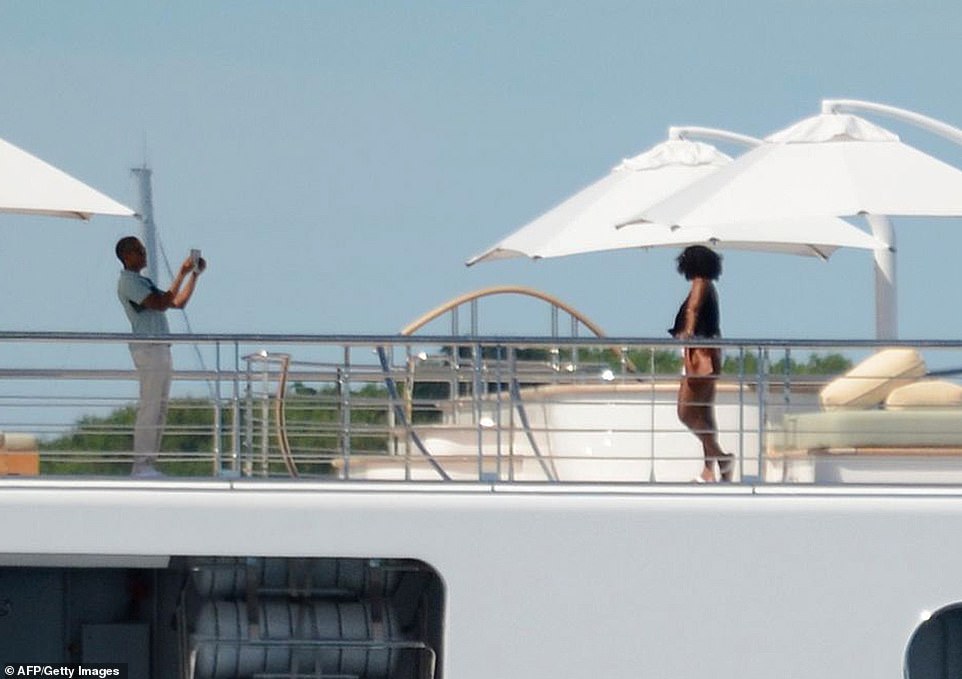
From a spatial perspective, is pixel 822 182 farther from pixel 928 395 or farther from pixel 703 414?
pixel 703 414

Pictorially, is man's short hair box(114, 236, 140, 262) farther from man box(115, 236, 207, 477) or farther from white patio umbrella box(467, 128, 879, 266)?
white patio umbrella box(467, 128, 879, 266)

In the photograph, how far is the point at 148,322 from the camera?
10.1 metres

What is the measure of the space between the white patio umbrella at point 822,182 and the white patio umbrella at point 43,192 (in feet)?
9.45

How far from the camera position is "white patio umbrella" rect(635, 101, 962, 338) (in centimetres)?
980

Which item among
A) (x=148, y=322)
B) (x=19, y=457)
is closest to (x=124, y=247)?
(x=148, y=322)

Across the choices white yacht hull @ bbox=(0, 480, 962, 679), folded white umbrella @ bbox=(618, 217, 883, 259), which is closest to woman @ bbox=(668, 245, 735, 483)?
white yacht hull @ bbox=(0, 480, 962, 679)

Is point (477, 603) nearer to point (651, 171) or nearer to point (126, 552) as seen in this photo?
point (126, 552)

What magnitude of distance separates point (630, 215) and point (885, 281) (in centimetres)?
164

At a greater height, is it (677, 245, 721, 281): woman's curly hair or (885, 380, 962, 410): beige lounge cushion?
(677, 245, 721, 281): woman's curly hair

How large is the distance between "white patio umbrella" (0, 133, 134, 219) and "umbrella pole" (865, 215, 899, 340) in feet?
15.0

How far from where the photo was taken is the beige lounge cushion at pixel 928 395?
9.29m

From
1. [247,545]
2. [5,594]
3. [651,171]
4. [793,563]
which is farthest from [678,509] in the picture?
[651,171]

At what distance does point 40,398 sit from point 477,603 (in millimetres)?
2273

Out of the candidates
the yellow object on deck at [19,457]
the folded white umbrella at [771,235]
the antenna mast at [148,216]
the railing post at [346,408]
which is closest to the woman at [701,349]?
the folded white umbrella at [771,235]
